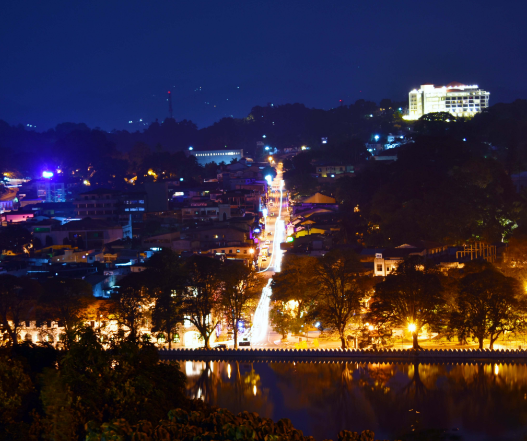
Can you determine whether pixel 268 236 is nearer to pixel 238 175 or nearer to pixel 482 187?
pixel 482 187

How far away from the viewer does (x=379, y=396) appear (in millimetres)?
11188

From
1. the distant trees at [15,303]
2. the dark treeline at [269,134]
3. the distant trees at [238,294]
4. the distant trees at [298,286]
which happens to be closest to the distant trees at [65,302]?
the distant trees at [15,303]

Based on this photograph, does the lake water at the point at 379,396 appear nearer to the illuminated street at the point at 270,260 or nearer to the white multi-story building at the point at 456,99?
the illuminated street at the point at 270,260

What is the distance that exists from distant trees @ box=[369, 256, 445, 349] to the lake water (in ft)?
3.29

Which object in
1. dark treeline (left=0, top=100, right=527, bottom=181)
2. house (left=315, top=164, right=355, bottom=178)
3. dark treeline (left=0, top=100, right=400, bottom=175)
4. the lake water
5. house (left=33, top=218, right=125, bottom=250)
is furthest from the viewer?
dark treeline (left=0, top=100, right=400, bottom=175)

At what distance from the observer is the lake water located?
397 inches

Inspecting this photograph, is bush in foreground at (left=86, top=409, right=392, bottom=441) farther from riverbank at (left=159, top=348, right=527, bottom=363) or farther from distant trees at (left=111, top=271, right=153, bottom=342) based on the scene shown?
distant trees at (left=111, top=271, right=153, bottom=342)

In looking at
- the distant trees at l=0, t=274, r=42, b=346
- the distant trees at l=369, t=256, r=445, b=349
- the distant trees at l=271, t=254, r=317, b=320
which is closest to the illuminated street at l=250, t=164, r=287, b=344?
the distant trees at l=271, t=254, r=317, b=320

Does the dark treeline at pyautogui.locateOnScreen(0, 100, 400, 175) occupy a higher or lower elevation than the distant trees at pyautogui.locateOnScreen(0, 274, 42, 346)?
higher

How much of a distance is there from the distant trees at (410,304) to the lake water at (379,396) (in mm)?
1001

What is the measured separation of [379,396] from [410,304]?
2.60 metres

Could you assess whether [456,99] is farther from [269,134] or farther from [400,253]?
[400,253]

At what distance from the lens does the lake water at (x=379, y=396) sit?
33.1ft

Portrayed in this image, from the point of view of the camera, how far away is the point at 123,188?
38.0 metres
